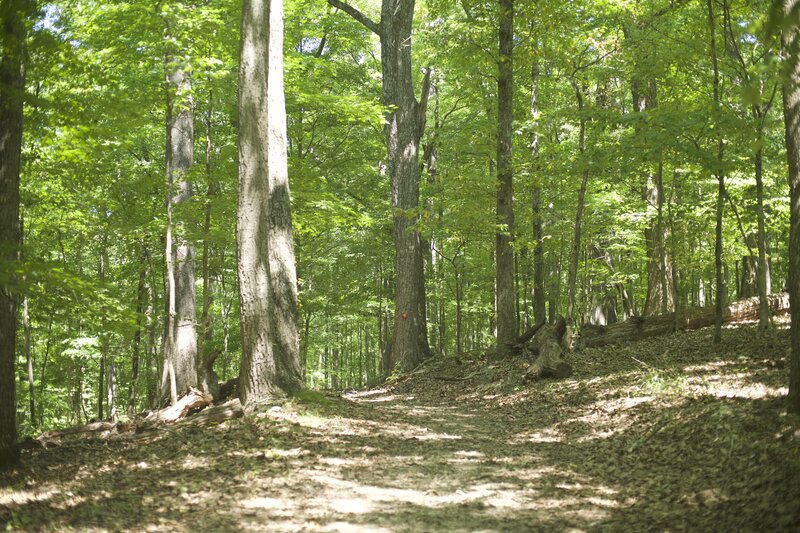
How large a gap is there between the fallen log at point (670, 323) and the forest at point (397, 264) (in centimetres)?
8

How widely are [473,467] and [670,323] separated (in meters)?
8.58

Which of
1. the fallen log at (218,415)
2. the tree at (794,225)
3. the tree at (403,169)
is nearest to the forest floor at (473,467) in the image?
the fallen log at (218,415)

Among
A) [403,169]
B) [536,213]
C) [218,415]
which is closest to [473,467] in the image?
[218,415]

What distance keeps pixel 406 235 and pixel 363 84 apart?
7.56m

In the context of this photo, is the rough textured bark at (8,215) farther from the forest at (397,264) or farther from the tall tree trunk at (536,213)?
the tall tree trunk at (536,213)

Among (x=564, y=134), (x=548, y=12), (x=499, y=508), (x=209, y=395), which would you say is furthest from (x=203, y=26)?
(x=564, y=134)

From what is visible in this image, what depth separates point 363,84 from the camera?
19.9 m

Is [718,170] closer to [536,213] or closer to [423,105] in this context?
→ [536,213]

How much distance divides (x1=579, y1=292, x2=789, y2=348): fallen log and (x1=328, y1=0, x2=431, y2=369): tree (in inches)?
Result: 165

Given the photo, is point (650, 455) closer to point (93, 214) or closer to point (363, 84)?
point (93, 214)

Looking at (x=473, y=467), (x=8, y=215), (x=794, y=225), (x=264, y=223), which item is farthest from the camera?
(x=264, y=223)

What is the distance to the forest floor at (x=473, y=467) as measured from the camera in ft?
14.1

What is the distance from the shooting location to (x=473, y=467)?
5.96m

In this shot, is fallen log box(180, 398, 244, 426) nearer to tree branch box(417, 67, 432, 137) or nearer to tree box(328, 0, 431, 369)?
tree box(328, 0, 431, 369)
